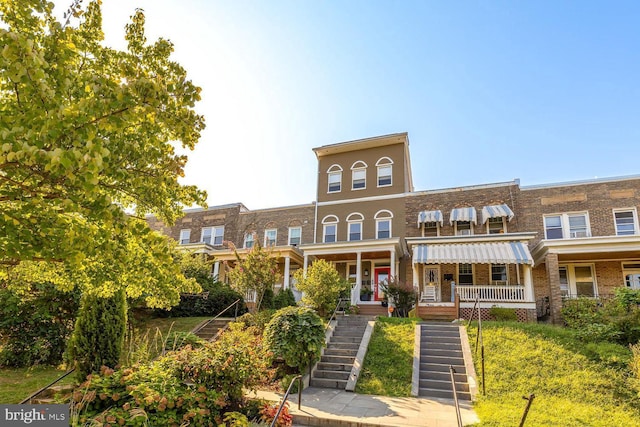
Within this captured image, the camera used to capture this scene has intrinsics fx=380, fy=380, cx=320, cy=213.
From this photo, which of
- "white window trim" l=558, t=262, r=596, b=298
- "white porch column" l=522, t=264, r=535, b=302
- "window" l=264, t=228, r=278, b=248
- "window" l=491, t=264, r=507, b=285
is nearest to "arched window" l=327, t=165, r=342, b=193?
"window" l=264, t=228, r=278, b=248

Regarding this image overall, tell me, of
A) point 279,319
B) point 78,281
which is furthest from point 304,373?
point 78,281

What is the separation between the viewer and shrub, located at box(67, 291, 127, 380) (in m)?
9.90

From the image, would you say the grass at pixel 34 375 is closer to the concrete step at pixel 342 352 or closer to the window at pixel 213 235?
the concrete step at pixel 342 352

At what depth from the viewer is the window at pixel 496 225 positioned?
20312 mm

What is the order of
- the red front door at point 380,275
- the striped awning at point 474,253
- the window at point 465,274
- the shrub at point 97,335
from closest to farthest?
the shrub at point 97,335, the striped awning at point 474,253, the window at point 465,274, the red front door at point 380,275

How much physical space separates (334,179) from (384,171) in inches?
131

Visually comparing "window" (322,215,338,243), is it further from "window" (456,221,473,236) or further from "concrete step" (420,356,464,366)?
"concrete step" (420,356,464,366)

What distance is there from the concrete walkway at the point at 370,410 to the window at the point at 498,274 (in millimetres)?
11760

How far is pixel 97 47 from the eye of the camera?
6.18m

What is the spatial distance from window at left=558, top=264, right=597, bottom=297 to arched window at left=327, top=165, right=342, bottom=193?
43.1 feet

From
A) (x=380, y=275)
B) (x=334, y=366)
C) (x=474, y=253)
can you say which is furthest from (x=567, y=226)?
(x=334, y=366)

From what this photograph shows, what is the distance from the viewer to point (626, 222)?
1858 cm

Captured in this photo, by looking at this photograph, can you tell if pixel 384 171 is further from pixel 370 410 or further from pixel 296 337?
pixel 370 410

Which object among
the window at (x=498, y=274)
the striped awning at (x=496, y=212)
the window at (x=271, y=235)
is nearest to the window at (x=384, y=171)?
the striped awning at (x=496, y=212)
